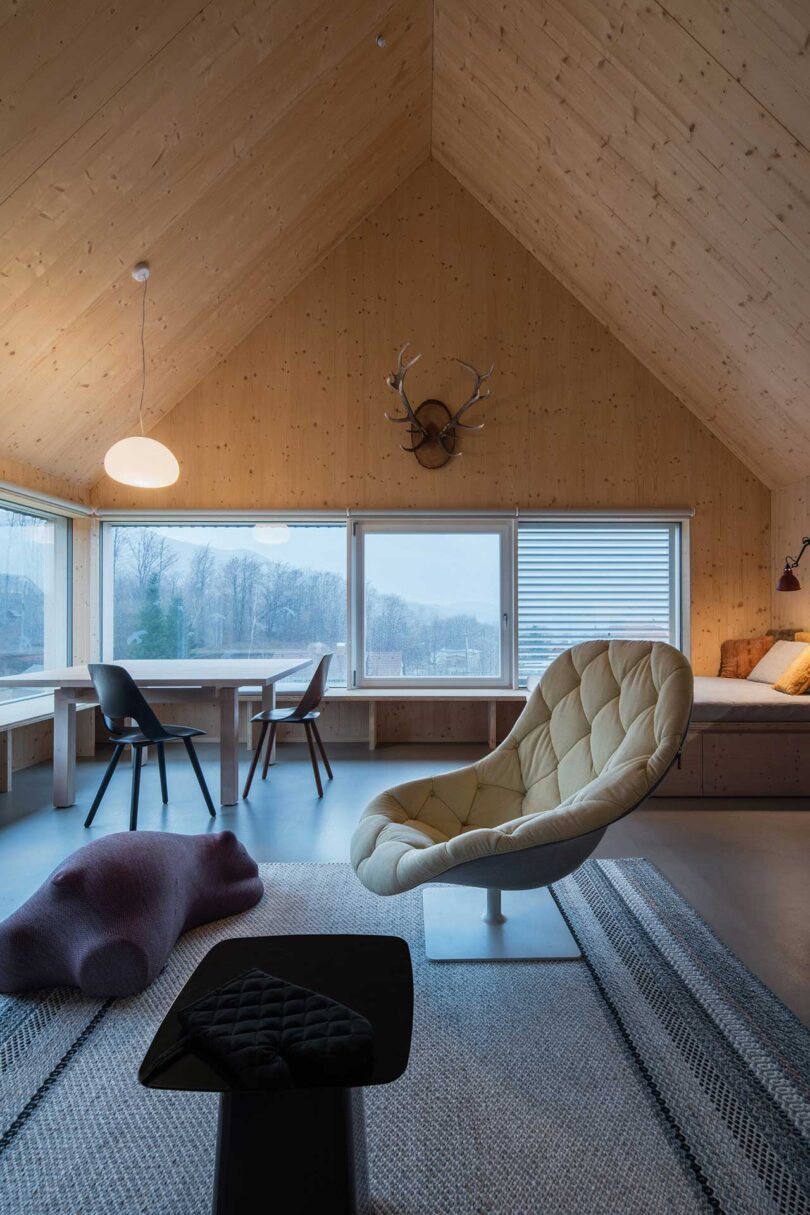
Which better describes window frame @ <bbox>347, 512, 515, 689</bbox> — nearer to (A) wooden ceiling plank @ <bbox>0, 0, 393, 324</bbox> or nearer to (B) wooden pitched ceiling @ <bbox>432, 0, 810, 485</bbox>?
(B) wooden pitched ceiling @ <bbox>432, 0, 810, 485</bbox>

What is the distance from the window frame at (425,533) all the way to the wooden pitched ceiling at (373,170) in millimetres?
1765

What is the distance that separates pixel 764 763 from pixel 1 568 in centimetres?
493

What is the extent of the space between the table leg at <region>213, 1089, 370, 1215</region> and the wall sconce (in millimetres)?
4525

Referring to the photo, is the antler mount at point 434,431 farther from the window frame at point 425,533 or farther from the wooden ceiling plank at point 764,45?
the wooden ceiling plank at point 764,45

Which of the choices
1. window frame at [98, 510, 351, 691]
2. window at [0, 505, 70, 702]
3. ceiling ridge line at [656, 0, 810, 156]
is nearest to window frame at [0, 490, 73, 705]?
window at [0, 505, 70, 702]

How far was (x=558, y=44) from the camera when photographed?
3.12m

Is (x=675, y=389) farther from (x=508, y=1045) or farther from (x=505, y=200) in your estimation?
(x=508, y=1045)

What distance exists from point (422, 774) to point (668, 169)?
3592 mm

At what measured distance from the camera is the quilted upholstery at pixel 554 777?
1.63 m

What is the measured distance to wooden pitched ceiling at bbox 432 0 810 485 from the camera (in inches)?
102

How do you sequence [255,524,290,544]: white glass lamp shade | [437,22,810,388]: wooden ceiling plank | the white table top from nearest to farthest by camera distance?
the white table top → [437,22,810,388]: wooden ceiling plank → [255,524,290,544]: white glass lamp shade

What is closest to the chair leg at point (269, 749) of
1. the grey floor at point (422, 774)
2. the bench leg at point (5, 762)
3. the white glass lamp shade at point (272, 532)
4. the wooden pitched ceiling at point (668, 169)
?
the grey floor at point (422, 774)

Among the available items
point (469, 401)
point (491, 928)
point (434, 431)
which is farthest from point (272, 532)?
point (491, 928)

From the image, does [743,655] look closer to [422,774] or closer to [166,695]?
[422,774]
